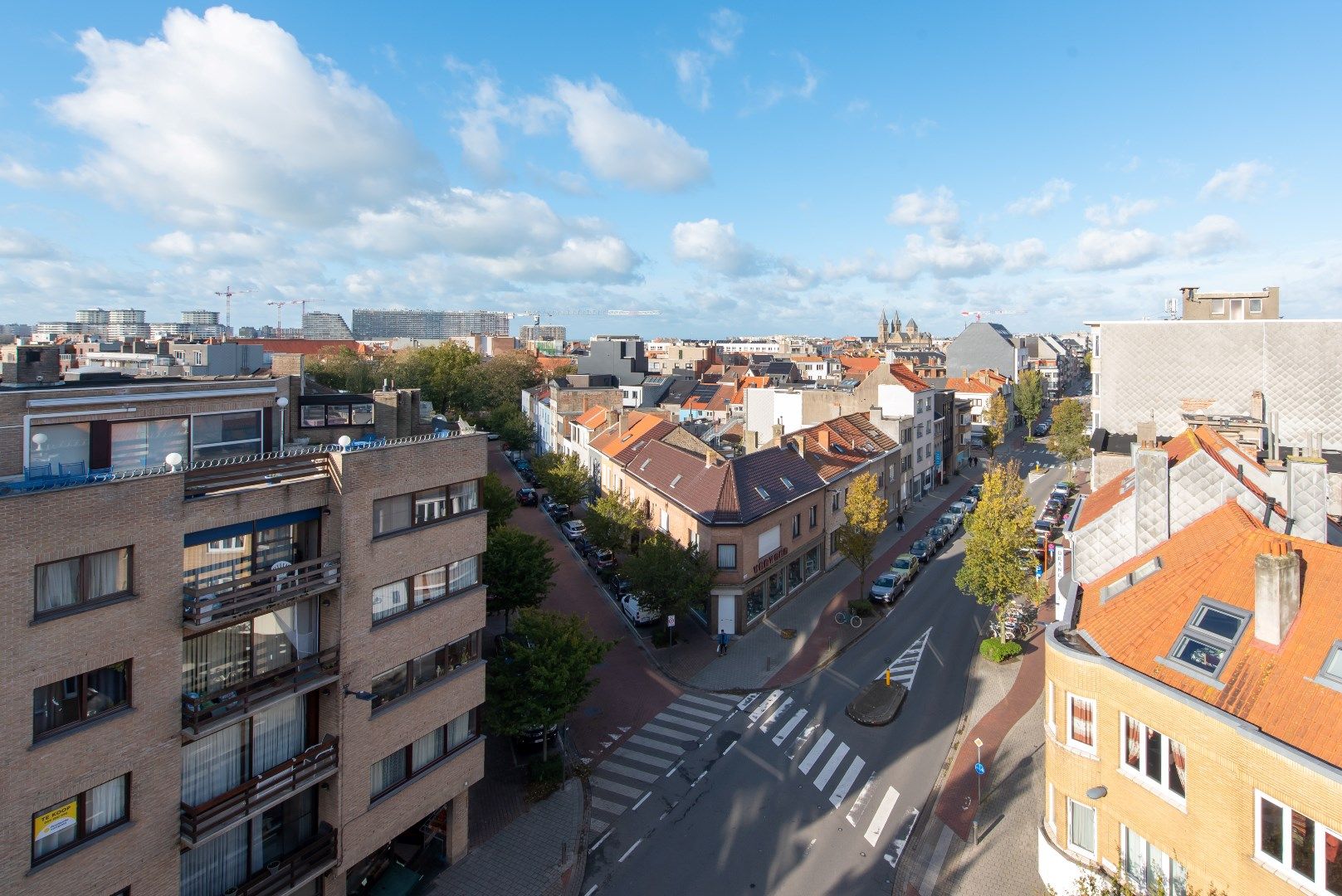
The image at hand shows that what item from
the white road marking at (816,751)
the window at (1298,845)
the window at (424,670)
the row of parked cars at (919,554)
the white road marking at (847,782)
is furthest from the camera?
the row of parked cars at (919,554)

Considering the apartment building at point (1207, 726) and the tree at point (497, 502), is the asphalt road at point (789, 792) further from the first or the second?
the tree at point (497, 502)

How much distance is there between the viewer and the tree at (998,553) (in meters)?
31.8

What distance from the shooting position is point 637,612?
3650cm

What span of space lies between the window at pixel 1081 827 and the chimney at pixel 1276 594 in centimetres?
530

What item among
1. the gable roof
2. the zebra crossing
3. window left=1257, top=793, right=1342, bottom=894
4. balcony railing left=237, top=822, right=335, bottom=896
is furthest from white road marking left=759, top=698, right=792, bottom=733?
window left=1257, top=793, right=1342, bottom=894

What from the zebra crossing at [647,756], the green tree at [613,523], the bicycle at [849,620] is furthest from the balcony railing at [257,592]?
the bicycle at [849,620]

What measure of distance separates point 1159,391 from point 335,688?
46.1 meters

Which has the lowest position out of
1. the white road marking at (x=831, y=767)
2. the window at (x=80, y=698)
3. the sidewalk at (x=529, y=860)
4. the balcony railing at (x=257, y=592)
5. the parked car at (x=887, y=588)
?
the sidewalk at (x=529, y=860)

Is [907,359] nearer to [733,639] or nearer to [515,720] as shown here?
[733,639]

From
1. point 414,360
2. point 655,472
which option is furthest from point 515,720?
point 414,360

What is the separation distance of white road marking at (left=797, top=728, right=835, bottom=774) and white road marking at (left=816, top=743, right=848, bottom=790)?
45cm

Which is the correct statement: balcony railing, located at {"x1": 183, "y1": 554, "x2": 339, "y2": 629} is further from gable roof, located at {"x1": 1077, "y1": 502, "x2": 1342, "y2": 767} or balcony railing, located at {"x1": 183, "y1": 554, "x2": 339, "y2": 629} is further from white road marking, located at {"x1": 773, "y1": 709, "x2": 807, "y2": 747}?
gable roof, located at {"x1": 1077, "y1": 502, "x2": 1342, "y2": 767}

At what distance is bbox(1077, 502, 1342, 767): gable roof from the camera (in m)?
12.9

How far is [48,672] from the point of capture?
41.2 feet
